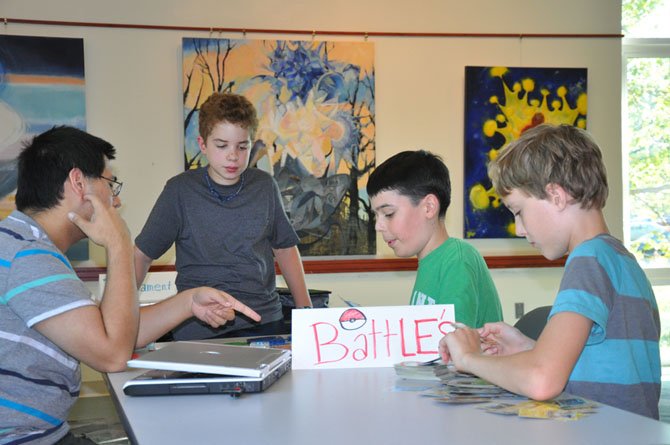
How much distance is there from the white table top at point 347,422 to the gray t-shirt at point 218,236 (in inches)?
47.5

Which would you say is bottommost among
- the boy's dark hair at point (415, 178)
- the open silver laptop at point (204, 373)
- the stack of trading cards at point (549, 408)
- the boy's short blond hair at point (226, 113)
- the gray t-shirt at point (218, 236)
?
the stack of trading cards at point (549, 408)

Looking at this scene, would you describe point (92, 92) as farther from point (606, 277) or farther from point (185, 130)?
point (606, 277)

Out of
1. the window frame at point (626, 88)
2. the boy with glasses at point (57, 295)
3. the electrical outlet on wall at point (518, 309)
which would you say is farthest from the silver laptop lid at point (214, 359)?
the window frame at point (626, 88)

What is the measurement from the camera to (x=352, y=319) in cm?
174

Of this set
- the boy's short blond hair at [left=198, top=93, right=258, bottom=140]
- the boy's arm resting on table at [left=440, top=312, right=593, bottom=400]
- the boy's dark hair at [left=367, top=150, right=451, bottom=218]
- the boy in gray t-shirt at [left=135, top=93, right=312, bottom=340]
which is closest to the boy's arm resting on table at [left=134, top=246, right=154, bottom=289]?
the boy in gray t-shirt at [left=135, top=93, right=312, bottom=340]

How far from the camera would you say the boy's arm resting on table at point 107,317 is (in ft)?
5.24

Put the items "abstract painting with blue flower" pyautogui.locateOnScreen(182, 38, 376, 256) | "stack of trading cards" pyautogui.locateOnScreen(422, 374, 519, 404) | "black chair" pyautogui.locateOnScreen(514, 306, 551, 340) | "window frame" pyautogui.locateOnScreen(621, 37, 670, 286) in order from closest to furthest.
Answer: "stack of trading cards" pyautogui.locateOnScreen(422, 374, 519, 404) < "black chair" pyautogui.locateOnScreen(514, 306, 551, 340) < "abstract painting with blue flower" pyautogui.locateOnScreen(182, 38, 376, 256) < "window frame" pyautogui.locateOnScreen(621, 37, 670, 286)

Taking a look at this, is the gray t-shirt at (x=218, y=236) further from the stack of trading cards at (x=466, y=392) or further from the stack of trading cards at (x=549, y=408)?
the stack of trading cards at (x=549, y=408)

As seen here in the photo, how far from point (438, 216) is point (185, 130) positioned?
8.63 ft

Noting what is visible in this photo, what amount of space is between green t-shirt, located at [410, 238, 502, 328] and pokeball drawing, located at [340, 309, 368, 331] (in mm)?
270

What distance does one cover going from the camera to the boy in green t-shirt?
2008mm

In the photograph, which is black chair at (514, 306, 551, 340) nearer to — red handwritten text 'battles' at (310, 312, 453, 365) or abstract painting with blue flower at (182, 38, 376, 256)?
red handwritten text 'battles' at (310, 312, 453, 365)

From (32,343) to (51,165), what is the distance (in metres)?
0.46

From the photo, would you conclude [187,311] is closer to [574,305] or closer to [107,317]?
[107,317]
